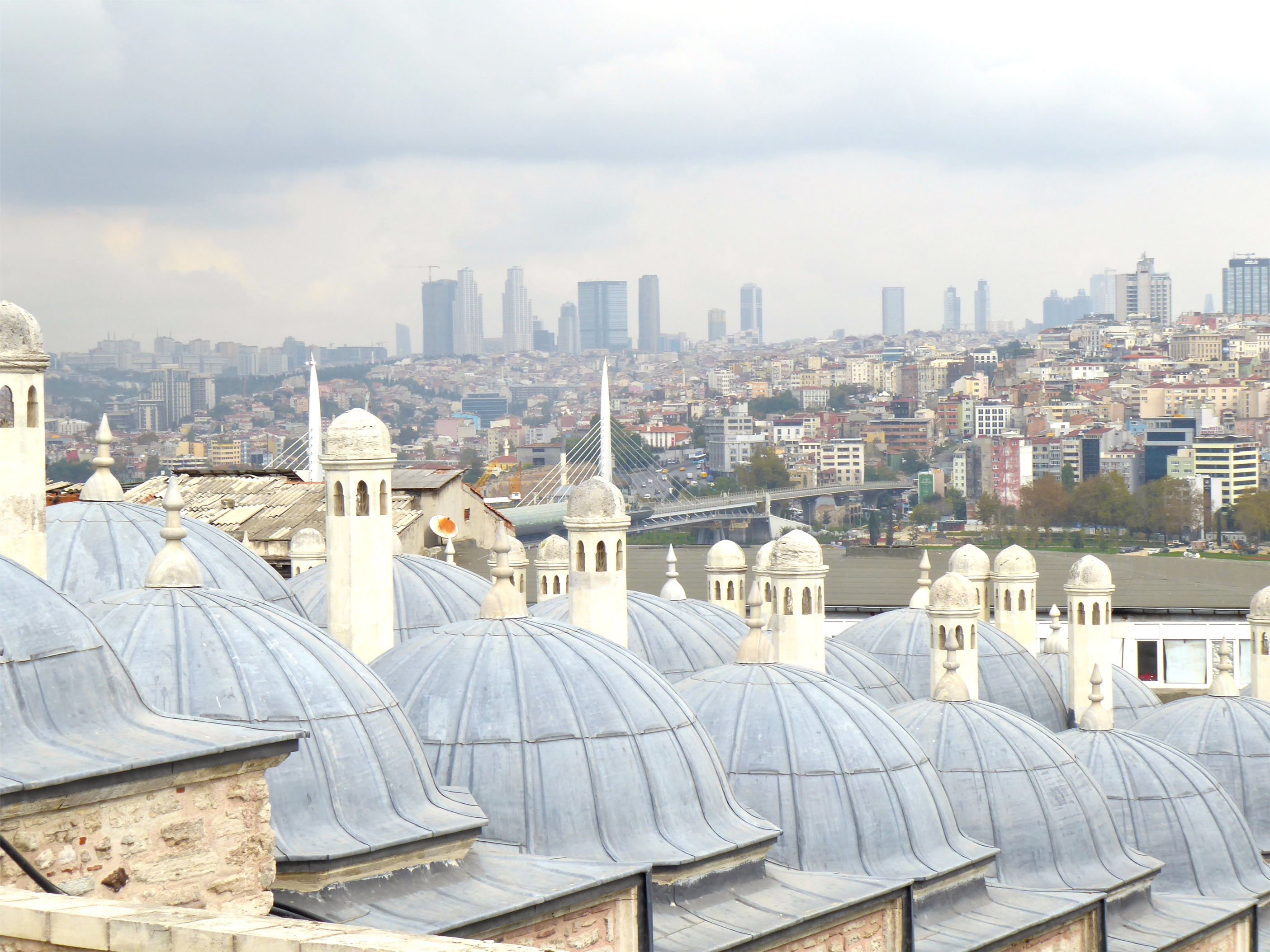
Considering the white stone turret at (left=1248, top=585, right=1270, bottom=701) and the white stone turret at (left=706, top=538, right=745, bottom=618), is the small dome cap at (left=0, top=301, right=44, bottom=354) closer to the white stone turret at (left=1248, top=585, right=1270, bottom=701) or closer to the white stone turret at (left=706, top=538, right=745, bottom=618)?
the white stone turret at (left=706, top=538, right=745, bottom=618)

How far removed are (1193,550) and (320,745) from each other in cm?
5556

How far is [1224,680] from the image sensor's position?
69.3ft

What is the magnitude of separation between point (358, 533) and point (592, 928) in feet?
16.2

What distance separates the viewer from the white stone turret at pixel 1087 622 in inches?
830

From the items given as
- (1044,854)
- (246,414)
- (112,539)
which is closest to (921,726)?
(1044,854)

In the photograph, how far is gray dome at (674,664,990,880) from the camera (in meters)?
13.7

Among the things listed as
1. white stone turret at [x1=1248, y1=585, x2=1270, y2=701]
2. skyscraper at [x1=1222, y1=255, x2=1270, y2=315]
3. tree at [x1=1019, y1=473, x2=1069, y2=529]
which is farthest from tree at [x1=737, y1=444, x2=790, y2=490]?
skyscraper at [x1=1222, y1=255, x2=1270, y2=315]

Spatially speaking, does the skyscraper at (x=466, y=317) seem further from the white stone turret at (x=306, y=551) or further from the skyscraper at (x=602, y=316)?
the white stone turret at (x=306, y=551)

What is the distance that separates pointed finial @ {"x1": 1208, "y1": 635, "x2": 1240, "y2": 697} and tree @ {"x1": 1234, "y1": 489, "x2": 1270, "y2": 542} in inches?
1635

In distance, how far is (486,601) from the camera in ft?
42.2

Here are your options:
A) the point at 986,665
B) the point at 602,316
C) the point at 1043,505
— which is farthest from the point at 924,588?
the point at 602,316

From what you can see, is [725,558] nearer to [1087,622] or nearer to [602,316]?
[1087,622]

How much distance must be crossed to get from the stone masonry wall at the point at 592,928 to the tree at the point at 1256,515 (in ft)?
178

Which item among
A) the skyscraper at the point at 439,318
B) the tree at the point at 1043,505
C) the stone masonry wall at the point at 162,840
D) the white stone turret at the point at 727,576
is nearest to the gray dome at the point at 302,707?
the stone masonry wall at the point at 162,840
